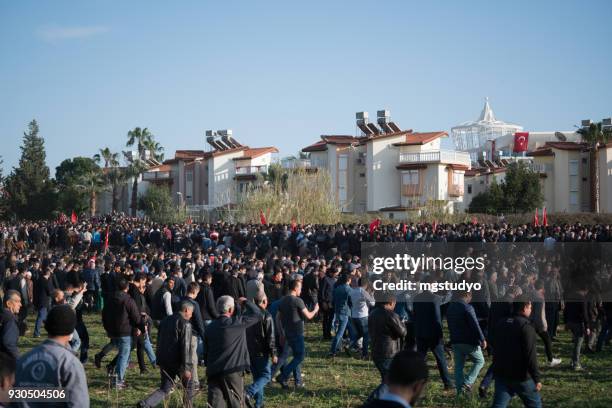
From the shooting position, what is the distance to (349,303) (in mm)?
12914

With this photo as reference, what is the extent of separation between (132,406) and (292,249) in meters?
19.4

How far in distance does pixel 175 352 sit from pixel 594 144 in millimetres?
54624

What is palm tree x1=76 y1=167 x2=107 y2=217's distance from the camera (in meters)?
71.2

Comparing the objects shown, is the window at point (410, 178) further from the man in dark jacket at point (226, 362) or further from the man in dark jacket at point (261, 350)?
the man in dark jacket at point (226, 362)

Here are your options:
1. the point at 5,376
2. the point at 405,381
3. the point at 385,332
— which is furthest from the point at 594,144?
the point at 5,376

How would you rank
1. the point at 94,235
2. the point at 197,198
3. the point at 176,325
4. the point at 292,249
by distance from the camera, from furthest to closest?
the point at 197,198, the point at 94,235, the point at 292,249, the point at 176,325

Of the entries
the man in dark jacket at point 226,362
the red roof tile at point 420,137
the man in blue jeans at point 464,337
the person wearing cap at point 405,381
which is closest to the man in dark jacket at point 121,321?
the man in dark jacket at point 226,362

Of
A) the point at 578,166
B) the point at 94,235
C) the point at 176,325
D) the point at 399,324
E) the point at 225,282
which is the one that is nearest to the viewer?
the point at 176,325

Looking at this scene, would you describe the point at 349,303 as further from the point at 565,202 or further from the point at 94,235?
the point at 565,202

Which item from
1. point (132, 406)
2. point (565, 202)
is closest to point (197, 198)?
point (565, 202)

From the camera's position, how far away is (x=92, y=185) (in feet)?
234

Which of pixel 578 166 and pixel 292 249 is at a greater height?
pixel 578 166

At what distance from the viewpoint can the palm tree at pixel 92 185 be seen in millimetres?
71188

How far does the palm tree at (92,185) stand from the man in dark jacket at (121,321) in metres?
63.2
